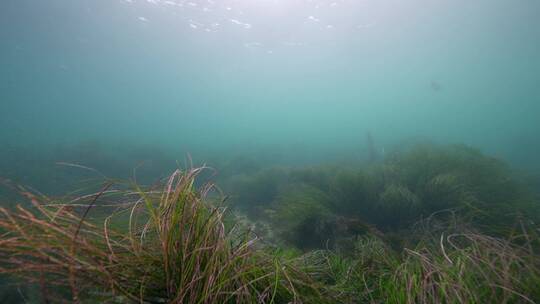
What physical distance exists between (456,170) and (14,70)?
155ft

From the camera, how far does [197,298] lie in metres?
1.17

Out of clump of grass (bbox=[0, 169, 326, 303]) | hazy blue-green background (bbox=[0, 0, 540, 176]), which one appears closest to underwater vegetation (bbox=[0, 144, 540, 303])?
clump of grass (bbox=[0, 169, 326, 303])

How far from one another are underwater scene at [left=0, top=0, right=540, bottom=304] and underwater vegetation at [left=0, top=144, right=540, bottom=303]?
0.02 meters

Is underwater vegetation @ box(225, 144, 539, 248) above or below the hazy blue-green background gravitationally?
below

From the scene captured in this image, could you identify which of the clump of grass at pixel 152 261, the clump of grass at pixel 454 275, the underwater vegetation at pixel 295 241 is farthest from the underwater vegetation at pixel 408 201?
the clump of grass at pixel 152 261

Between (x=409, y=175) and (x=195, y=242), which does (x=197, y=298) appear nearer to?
(x=195, y=242)

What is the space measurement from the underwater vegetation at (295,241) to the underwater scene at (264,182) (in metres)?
0.02

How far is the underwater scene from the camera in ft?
4.05

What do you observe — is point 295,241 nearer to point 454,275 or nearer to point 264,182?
point 454,275

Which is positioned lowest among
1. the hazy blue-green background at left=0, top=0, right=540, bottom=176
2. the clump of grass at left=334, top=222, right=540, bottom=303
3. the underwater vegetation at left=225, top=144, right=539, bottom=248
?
the underwater vegetation at left=225, top=144, right=539, bottom=248

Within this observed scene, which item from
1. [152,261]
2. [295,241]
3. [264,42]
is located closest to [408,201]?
[295,241]

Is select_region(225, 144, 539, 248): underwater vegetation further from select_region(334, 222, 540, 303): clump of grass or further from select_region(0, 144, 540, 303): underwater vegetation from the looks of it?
select_region(334, 222, 540, 303): clump of grass

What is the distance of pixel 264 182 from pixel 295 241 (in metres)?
3.67

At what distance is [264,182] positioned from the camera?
23.1ft
